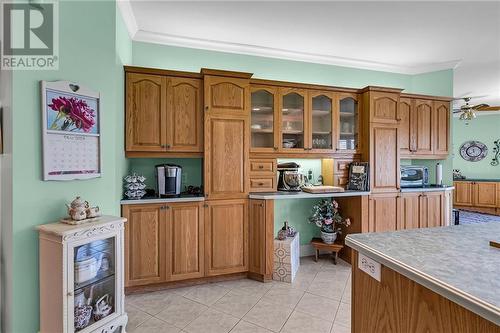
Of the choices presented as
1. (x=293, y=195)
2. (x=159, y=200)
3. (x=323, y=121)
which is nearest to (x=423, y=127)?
(x=323, y=121)

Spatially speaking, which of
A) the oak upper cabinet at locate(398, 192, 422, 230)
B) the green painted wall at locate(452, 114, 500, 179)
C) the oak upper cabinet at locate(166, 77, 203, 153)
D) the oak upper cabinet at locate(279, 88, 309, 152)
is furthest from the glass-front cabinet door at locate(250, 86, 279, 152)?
the green painted wall at locate(452, 114, 500, 179)

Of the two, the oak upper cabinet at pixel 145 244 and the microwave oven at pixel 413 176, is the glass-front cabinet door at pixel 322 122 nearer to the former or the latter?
the microwave oven at pixel 413 176

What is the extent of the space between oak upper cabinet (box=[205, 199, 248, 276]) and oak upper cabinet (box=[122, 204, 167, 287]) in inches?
18.0

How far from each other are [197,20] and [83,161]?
74.5 inches

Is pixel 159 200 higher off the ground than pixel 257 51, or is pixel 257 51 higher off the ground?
pixel 257 51

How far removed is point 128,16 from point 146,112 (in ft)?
3.24

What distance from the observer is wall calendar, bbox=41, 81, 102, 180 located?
5.61 ft

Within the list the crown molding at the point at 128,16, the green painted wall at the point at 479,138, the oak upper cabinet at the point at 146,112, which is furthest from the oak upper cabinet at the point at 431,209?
the green painted wall at the point at 479,138

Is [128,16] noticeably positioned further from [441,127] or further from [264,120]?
[441,127]

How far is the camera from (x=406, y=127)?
3666 mm

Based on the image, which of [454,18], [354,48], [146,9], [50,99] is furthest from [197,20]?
[454,18]

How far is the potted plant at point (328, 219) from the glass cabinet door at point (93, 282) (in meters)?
2.52

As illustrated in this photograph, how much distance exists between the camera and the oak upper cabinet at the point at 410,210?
354cm

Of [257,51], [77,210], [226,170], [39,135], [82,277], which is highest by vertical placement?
[257,51]
